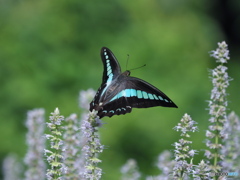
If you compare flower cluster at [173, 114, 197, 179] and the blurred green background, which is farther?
the blurred green background

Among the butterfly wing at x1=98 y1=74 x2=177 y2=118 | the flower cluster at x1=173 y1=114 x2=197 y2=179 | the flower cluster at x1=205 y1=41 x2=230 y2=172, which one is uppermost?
the butterfly wing at x1=98 y1=74 x2=177 y2=118

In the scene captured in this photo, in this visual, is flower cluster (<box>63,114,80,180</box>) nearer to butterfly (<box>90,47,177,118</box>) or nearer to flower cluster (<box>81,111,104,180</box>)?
flower cluster (<box>81,111,104,180</box>)

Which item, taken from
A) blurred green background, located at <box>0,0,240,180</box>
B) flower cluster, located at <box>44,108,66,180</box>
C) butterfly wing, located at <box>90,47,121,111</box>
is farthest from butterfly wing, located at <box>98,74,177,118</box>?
blurred green background, located at <box>0,0,240,180</box>

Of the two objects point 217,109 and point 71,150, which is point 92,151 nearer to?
point 71,150

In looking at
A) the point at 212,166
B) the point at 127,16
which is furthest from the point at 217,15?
the point at 212,166

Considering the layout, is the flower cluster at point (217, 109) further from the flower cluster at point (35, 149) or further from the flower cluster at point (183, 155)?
the flower cluster at point (35, 149)

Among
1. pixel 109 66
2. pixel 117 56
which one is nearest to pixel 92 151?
pixel 109 66

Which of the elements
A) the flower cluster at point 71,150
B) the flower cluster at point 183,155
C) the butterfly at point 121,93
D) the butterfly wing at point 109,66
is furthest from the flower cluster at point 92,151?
the butterfly wing at point 109,66

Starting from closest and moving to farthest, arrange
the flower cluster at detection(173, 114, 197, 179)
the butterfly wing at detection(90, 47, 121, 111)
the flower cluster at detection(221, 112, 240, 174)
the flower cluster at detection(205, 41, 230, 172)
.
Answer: the flower cluster at detection(221, 112, 240, 174) → the flower cluster at detection(173, 114, 197, 179) → the flower cluster at detection(205, 41, 230, 172) → the butterfly wing at detection(90, 47, 121, 111)
